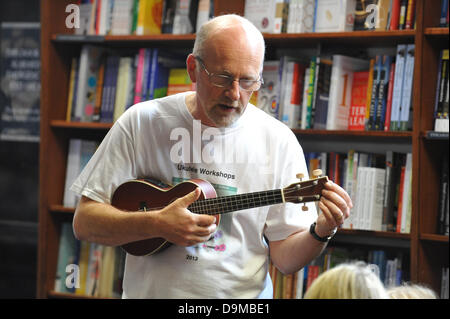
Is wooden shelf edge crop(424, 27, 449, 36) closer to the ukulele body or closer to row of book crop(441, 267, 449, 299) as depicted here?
A: row of book crop(441, 267, 449, 299)

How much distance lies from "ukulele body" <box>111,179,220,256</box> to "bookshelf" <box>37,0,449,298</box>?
2.99 feet

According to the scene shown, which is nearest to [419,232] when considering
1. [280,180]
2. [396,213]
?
[396,213]

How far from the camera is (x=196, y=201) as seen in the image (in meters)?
1.59

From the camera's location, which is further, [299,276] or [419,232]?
[299,276]

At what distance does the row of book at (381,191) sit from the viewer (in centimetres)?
233

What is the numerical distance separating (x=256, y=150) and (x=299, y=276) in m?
0.99

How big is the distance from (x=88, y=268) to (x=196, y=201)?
136 cm

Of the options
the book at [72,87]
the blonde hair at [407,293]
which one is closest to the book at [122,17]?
the book at [72,87]

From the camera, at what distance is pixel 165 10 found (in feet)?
8.94

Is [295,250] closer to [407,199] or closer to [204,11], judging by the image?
[407,199]

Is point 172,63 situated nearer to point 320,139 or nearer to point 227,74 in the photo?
point 320,139

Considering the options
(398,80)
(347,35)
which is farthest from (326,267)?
(347,35)

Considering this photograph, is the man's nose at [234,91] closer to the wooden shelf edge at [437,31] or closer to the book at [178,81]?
the wooden shelf edge at [437,31]

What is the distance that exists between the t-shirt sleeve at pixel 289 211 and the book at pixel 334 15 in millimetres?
894
